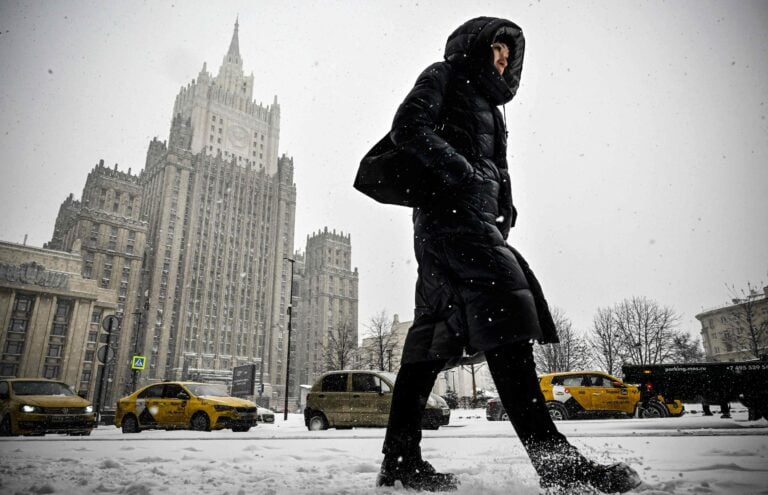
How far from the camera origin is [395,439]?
2066 mm

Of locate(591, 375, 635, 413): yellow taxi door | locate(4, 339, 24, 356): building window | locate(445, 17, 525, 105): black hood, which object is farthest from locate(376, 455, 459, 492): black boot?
locate(4, 339, 24, 356): building window

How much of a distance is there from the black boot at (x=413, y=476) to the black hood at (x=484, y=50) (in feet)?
5.98

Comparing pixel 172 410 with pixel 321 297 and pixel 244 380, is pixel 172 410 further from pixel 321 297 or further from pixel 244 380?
pixel 321 297

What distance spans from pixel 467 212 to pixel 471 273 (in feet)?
0.97

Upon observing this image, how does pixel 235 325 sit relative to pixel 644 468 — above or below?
above

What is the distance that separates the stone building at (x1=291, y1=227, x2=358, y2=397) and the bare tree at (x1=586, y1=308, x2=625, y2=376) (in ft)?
225

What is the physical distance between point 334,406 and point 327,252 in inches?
4075

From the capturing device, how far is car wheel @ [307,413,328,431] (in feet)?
36.1

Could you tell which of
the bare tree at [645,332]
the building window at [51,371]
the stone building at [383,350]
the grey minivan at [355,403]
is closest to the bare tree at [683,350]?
the bare tree at [645,332]

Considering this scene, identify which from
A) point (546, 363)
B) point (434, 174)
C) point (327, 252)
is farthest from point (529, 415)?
point (327, 252)

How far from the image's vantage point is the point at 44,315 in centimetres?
6275

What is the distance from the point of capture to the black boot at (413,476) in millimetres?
1990

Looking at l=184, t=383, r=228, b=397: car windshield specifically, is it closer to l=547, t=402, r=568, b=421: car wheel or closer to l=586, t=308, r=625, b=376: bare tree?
l=547, t=402, r=568, b=421: car wheel

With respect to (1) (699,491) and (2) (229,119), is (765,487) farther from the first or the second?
(2) (229,119)
